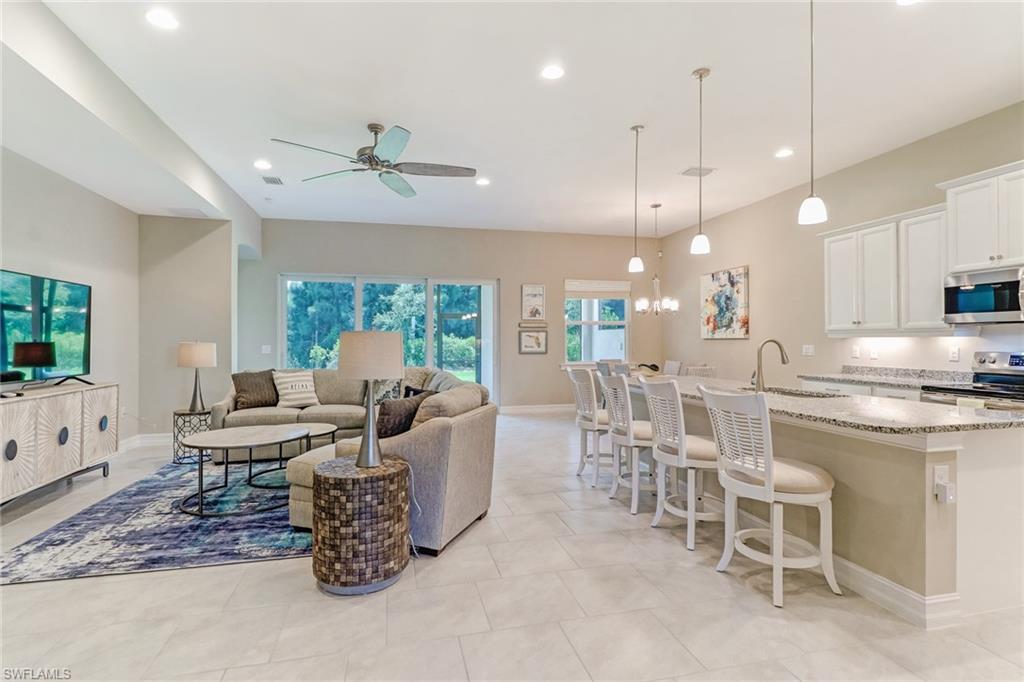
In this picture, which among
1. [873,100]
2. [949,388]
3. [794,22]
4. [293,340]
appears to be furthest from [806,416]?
[293,340]

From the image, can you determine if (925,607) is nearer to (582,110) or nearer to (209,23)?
(582,110)

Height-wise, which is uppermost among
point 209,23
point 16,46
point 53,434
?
point 209,23

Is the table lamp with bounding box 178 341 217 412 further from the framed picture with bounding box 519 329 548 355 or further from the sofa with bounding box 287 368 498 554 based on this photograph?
the framed picture with bounding box 519 329 548 355

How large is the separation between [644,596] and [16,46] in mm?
4191

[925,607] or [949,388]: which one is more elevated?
[949,388]

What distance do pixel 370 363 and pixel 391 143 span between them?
81.1 inches

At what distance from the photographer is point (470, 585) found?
2.41 m

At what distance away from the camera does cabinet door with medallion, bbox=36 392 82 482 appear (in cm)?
348

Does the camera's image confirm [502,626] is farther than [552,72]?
No

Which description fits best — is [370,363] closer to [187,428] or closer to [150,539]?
[150,539]

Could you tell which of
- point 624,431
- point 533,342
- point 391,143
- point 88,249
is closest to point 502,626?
point 624,431

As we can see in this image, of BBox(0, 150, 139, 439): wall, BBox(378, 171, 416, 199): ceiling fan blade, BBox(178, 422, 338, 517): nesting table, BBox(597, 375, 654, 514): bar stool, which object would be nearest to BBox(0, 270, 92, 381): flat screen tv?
BBox(0, 150, 139, 439): wall

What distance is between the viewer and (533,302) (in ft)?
27.0

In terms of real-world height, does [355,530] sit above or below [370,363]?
below
